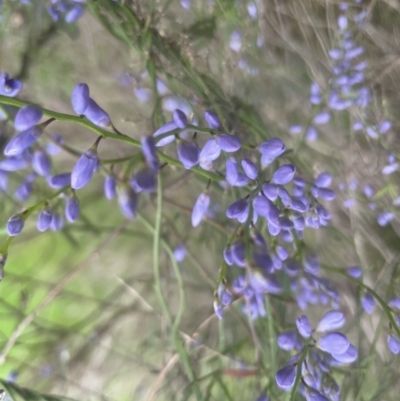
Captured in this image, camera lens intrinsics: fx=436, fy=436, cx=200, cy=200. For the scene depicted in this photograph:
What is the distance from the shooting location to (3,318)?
1.06 metres

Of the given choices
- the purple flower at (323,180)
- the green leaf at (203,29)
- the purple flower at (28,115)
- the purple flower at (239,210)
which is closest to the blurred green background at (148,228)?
the green leaf at (203,29)

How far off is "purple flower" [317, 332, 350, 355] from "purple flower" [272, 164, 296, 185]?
18 centimetres

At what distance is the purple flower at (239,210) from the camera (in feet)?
1.45

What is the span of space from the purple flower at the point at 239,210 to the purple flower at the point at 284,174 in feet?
0.16

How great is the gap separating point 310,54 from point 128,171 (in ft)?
2.68

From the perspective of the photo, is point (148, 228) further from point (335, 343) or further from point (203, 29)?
point (335, 343)

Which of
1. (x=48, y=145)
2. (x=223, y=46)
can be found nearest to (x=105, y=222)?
(x=48, y=145)

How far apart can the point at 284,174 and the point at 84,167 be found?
208 mm

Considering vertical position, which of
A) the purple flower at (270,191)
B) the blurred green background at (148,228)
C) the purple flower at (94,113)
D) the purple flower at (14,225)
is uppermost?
the purple flower at (94,113)

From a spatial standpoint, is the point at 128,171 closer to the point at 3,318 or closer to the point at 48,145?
the point at 48,145

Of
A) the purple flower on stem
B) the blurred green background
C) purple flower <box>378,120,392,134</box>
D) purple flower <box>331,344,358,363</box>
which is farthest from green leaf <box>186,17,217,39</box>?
purple flower <box>331,344,358,363</box>

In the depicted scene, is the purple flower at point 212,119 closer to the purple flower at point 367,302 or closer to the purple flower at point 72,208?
the purple flower at point 72,208

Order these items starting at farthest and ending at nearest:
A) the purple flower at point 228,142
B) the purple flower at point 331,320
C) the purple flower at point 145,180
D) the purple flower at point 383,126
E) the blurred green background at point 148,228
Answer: the blurred green background at point 148,228
the purple flower at point 383,126
the purple flower at point 331,320
the purple flower at point 228,142
the purple flower at point 145,180

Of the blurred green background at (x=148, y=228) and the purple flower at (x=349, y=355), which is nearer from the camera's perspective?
the purple flower at (x=349, y=355)
